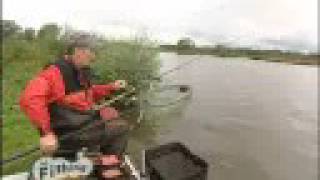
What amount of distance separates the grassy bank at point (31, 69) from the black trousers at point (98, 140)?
40.0 inches

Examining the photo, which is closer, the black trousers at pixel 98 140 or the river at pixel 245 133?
the black trousers at pixel 98 140

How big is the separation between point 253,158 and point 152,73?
616 cm

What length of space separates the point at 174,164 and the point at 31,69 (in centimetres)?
1749

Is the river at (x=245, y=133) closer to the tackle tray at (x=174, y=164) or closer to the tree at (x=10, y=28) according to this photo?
the tackle tray at (x=174, y=164)

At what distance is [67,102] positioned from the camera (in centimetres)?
542

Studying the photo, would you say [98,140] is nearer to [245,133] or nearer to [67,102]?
[67,102]

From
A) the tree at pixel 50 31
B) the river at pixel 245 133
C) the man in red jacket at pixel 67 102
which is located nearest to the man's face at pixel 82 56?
the man in red jacket at pixel 67 102

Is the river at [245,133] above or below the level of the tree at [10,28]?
below

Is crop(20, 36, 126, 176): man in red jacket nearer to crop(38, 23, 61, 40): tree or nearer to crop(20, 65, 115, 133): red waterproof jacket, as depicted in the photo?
crop(20, 65, 115, 133): red waterproof jacket

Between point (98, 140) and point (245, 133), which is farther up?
point (98, 140)

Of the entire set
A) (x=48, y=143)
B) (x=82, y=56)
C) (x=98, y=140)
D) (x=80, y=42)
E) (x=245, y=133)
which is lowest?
(x=245, y=133)

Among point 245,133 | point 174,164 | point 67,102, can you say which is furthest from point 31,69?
point 67,102

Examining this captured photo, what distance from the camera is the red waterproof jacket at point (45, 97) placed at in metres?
4.85

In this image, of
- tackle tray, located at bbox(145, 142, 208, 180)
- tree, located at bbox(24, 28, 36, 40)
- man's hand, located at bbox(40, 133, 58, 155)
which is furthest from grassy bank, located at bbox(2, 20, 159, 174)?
tree, located at bbox(24, 28, 36, 40)
